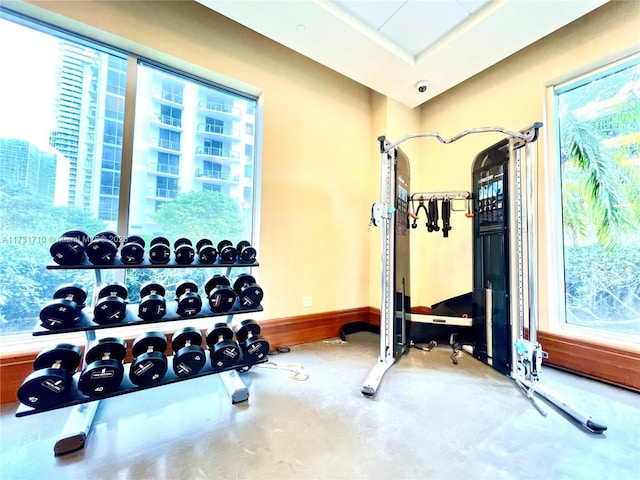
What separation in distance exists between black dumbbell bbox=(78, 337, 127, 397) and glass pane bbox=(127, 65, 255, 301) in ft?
2.77

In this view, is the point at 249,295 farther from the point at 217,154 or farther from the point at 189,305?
the point at 217,154

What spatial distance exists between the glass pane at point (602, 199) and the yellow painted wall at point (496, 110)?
198 mm

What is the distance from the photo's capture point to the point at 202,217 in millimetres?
2674

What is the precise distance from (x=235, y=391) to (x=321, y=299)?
1546 mm

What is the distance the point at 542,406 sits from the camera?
1797mm

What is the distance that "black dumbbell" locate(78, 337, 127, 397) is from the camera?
1.42 metres

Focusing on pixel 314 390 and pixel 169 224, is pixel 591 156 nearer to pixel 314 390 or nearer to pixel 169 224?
pixel 314 390

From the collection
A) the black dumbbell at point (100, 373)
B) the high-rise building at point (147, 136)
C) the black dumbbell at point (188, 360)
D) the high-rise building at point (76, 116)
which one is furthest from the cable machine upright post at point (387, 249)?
the high-rise building at point (76, 116)

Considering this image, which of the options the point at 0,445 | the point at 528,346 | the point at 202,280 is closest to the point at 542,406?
the point at 528,346

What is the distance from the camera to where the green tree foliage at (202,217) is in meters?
2.51

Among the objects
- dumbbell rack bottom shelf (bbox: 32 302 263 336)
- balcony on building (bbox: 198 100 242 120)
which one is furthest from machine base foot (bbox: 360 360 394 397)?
balcony on building (bbox: 198 100 242 120)

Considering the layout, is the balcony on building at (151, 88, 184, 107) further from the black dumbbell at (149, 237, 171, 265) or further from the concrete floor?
the concrete floor

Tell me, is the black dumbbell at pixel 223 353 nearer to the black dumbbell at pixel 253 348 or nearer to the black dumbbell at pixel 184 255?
the black dumbbell at pixel 253 348

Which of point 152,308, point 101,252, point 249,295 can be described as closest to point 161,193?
point 101,252
